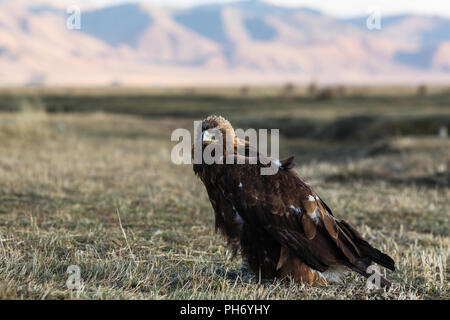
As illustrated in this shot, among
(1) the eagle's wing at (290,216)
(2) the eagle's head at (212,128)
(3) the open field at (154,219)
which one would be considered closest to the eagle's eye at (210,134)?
(2) the eagle's head at (212,128)

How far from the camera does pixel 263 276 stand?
5289 mm

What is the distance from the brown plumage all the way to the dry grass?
26cm

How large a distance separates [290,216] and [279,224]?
13cm

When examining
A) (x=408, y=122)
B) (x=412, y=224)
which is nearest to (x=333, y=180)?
(x=412, y=224)

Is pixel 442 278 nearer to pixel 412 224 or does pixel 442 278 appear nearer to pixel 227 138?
pixel 227 138

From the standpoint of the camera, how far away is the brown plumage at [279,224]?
5035 millimetres

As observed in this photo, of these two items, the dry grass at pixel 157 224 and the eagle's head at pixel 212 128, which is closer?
the dry grass at pixel 157 224

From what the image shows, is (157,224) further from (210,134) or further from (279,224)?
(279,224)

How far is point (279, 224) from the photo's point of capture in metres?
5.04

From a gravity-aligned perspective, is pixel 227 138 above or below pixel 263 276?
above

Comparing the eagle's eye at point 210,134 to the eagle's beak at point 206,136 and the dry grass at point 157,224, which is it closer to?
the eagle's beak at point 206,136

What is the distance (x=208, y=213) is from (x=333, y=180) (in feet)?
15.3

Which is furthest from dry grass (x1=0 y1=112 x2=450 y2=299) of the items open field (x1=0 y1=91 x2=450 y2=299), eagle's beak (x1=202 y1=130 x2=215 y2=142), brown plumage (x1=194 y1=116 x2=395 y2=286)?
eagle's beak (x1=202 y1=130 x2=215 y2=142)
